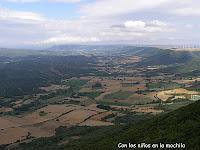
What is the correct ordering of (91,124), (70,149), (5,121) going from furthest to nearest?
(5,121)
(91,124)
(70,149)

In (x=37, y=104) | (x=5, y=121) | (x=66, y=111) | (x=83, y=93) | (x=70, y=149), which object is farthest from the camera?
(x=83, y=93)

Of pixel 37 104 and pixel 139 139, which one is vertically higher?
pixel 139 139

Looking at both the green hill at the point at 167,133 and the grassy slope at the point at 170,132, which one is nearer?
the green hill at the point at 167,133

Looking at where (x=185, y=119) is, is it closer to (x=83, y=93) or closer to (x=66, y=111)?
(x=66, y=111)

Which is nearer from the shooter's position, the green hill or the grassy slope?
the green hill

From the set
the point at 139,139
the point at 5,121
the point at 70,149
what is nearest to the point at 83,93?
the point at 5,121

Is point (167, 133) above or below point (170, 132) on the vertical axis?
below

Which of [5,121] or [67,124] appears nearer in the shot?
[67,124]
